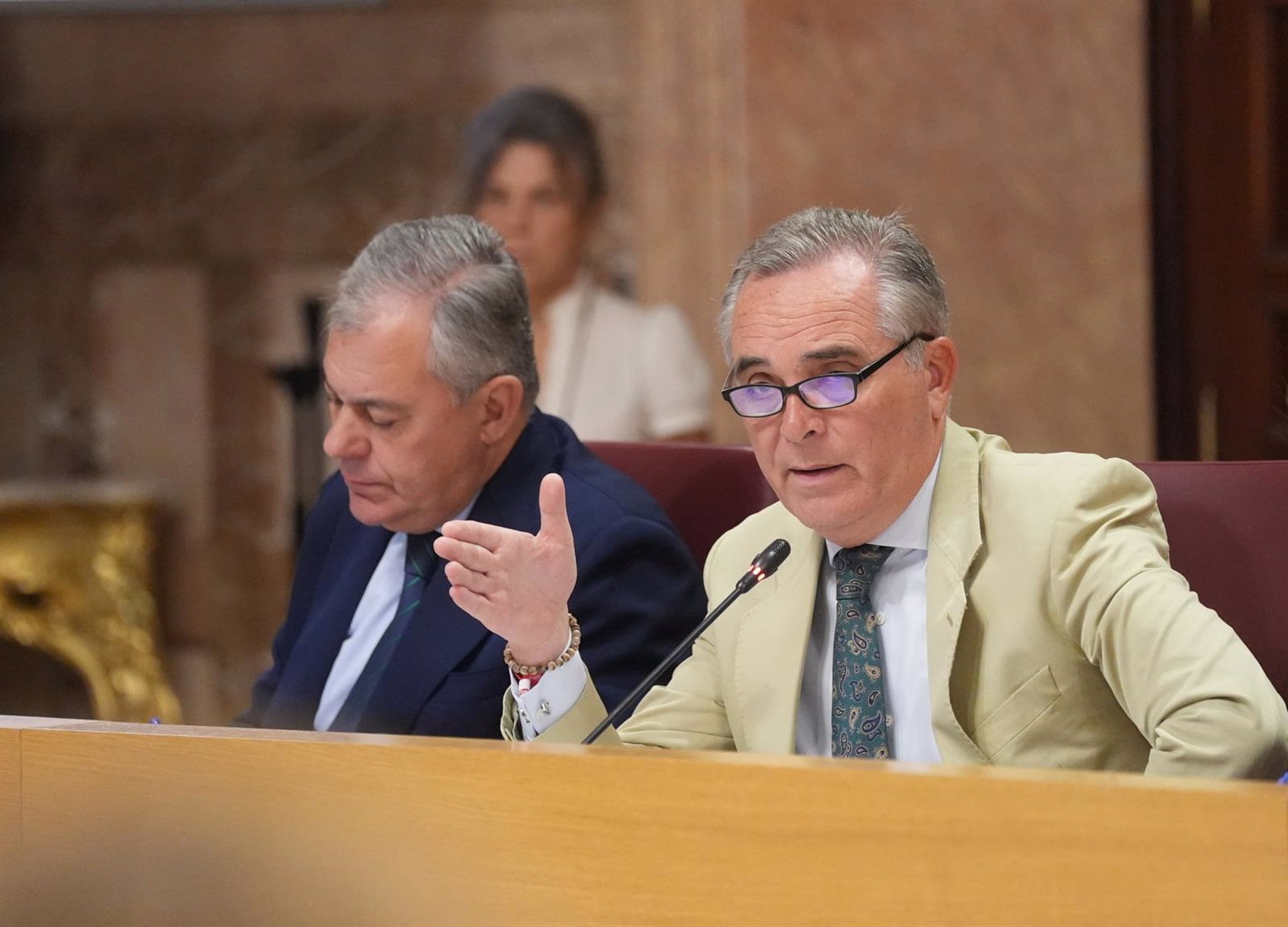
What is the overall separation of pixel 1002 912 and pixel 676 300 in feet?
9.93

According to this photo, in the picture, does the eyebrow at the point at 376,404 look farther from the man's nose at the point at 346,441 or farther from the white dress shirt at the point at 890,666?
the white dress shirt at the point at 890,666

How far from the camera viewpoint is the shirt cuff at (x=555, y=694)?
1.70 metres

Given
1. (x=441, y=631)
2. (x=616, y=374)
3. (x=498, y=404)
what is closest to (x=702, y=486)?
(x=498, y=404)

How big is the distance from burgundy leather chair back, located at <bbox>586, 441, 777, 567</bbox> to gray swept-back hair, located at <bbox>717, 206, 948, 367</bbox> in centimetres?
45

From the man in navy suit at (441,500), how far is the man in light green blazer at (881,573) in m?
0.21

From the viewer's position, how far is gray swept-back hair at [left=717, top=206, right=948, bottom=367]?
1.73 m

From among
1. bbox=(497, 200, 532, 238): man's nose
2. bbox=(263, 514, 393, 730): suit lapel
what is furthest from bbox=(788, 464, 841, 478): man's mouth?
bbox=(497, 200, 532, 238): man's nose

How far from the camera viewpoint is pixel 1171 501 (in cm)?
191

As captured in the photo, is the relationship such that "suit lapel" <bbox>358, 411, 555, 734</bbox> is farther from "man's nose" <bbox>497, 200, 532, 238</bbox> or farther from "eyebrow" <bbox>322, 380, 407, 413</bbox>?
"man's nose" <bbox>497, 200, 532, 238</bbox>

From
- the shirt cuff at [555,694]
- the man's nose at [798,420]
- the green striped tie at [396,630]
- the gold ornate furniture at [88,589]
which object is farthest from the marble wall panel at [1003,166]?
the gold ornate furniture at [88,589]

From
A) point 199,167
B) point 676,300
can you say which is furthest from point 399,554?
point 199,167

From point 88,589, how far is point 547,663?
3397 millimetres

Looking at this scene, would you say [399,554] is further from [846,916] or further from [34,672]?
[34,672]

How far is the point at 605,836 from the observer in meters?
1.19
